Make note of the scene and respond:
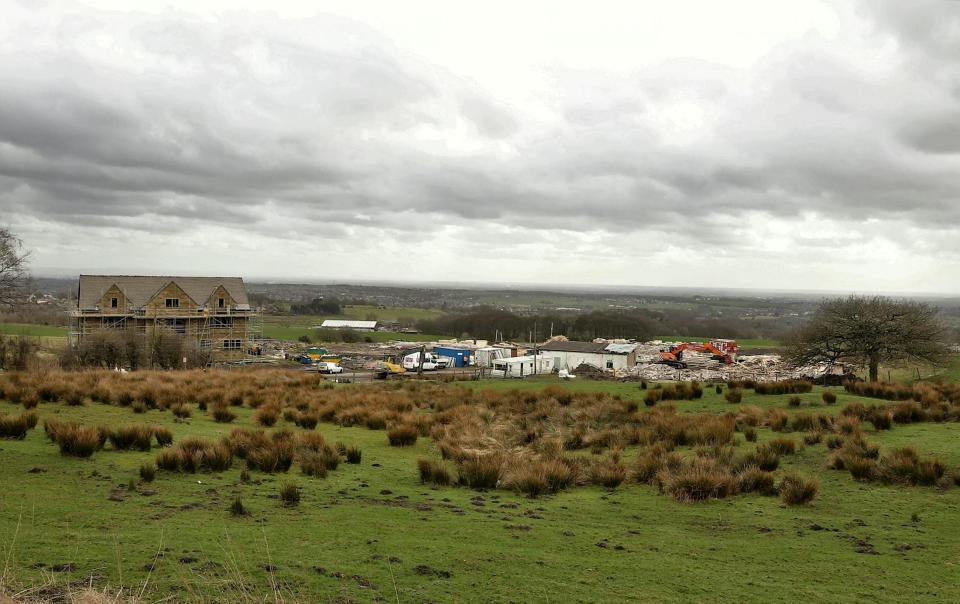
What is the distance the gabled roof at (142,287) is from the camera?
48281 mm

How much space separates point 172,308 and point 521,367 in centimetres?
3073

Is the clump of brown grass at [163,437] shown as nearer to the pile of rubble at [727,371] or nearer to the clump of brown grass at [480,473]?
the clump of brown grass at [480,473]

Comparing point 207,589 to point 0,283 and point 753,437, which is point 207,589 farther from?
point 0,283

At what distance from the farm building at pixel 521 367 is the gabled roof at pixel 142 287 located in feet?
85.6

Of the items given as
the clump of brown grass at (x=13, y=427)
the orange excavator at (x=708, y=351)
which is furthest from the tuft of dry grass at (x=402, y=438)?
the orange excavator at (x=708, y=351)

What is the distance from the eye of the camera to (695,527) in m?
7.59

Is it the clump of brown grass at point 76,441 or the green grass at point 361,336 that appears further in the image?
the green grass at point 361,336

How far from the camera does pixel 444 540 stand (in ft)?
22.0

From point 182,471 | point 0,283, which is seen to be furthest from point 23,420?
point 0,283

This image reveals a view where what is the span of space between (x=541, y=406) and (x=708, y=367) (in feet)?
143

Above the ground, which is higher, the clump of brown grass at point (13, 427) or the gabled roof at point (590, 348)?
the clump of brown grass at point (13, 427)

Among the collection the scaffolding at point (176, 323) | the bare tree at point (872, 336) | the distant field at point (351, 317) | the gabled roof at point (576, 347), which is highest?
the bare tree at point (872, 336)

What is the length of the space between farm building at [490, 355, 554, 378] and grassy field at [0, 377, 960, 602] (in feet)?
110

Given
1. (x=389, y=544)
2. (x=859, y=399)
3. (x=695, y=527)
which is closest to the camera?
(x=389, y=544)
